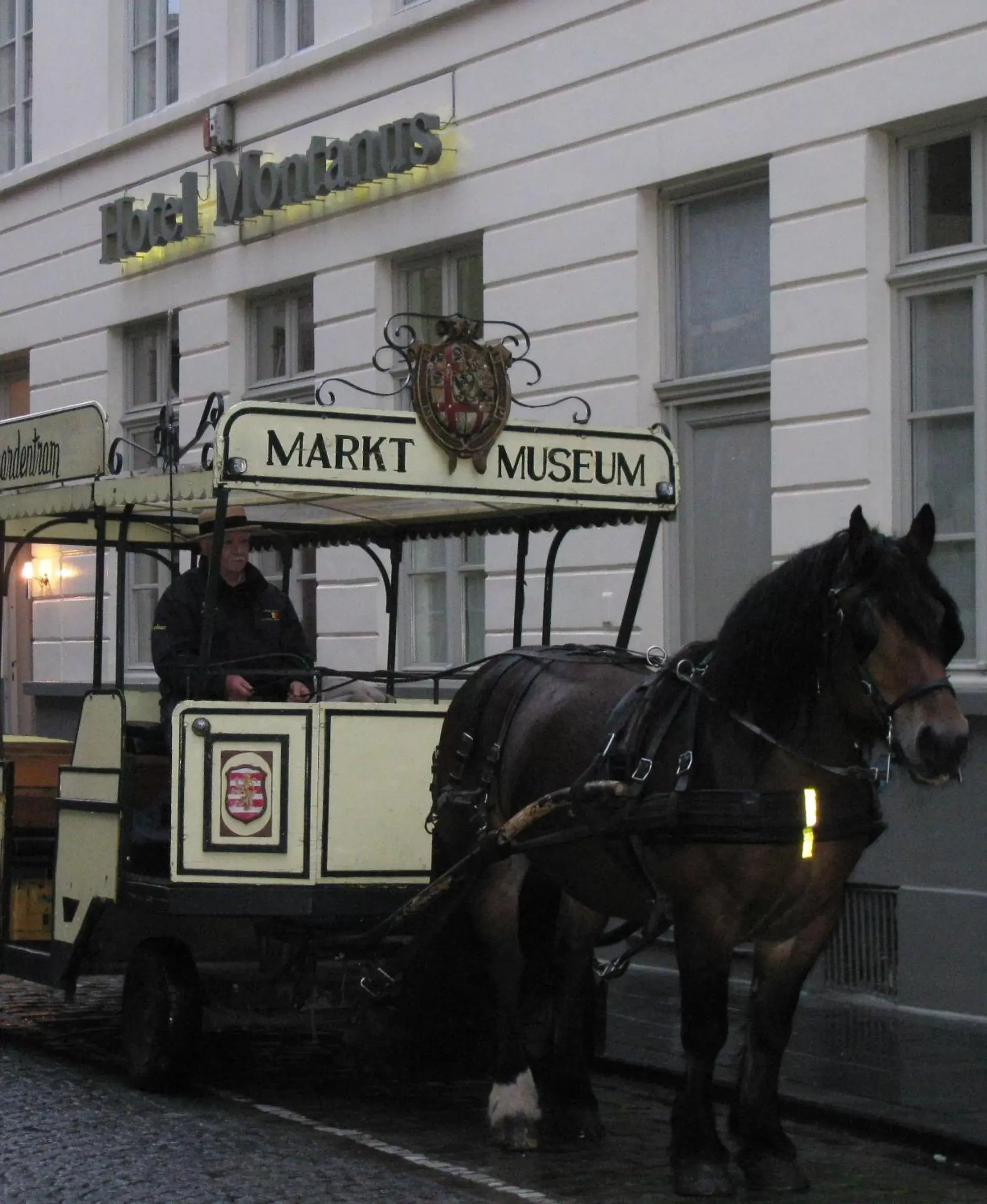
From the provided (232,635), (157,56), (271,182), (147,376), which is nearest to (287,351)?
(271,182)

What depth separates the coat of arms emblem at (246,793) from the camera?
26.2 feet

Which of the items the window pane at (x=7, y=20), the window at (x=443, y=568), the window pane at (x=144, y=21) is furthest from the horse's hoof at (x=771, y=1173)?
the window pane at (x=7, y=20)

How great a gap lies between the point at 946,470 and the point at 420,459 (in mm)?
3731

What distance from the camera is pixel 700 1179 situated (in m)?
6.47

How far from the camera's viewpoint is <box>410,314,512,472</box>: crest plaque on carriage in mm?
8125

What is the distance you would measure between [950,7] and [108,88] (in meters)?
9.60

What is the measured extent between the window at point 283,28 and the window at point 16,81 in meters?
3.88

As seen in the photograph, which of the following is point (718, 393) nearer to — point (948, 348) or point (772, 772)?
point (948, 348)

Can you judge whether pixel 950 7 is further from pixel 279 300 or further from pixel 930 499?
pixel 279 300

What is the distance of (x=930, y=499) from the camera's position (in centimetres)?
1082

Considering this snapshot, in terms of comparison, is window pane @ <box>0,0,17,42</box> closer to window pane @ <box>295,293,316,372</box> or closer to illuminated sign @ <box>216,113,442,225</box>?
illuminated sign @ <box>216,113,442,225</box>

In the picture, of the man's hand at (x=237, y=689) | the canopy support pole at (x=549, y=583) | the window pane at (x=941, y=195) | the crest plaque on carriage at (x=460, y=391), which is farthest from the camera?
the window pane at (x=941, y=195)

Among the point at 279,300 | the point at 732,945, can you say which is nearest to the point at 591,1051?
the point at 732,945

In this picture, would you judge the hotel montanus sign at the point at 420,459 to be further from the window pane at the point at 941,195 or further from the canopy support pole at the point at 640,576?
the window pane at the point at 941,195
